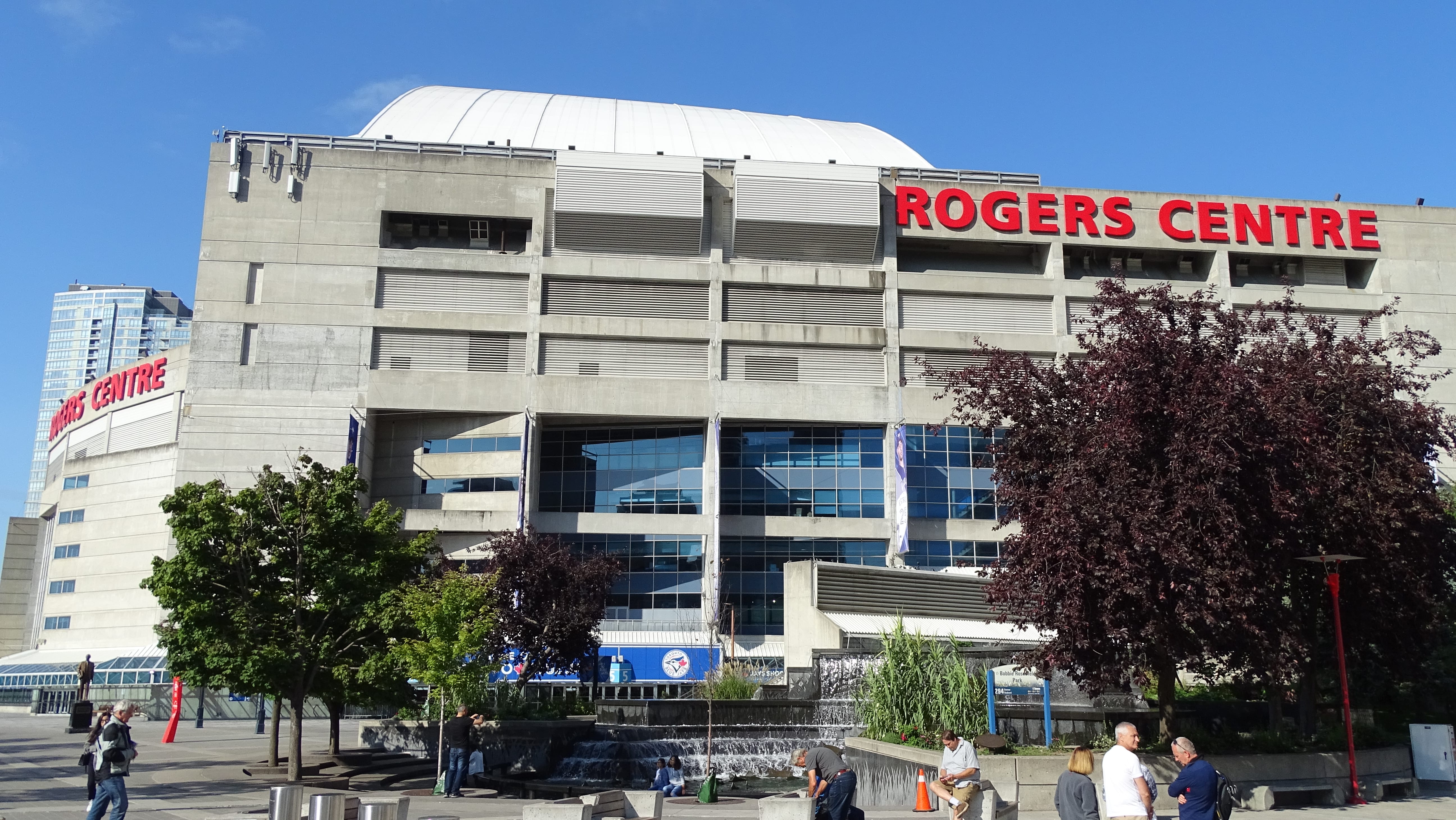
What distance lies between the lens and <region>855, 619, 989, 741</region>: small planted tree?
67.4ft

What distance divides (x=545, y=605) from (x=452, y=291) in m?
24.3

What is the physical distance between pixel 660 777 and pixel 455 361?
117 feet

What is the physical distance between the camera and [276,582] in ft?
70.8

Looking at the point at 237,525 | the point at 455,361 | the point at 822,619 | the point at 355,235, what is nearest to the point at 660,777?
the point at 237,525

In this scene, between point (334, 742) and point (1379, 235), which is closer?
point (334, 742)

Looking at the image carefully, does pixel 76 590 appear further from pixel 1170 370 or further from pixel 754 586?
pixel 1170 370

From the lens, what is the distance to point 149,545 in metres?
59.6

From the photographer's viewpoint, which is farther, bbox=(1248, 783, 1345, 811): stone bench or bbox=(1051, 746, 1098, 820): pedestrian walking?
bbox=(1248, 783, 1345, 811): stone bench

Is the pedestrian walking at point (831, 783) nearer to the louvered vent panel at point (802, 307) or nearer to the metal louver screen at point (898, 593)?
the metal louver screen at point (898, 593)

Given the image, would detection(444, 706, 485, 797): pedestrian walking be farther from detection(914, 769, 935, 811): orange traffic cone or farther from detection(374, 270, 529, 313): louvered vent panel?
detection(374, 270, 529, 313): louvered vent panel

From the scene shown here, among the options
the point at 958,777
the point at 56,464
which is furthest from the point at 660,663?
the point at 56,464

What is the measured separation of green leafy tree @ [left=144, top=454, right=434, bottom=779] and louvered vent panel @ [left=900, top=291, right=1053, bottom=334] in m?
38.1

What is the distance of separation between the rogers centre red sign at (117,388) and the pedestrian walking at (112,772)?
54.6 metres

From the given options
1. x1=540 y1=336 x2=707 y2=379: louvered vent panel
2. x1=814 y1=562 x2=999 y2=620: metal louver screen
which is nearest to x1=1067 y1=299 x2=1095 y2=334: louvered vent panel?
x1=814 y1=562 x2=999 y2=620: metal louver screen
